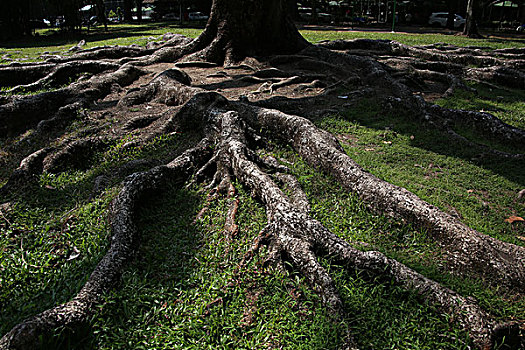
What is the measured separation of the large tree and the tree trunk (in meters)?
0.03

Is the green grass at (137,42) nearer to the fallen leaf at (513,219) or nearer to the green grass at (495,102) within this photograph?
the green grass at (495,102)

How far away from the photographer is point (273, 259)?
345 centimetres

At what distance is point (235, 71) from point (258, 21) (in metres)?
1.65

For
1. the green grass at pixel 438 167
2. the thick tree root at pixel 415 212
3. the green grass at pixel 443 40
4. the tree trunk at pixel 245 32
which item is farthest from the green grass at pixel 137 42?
the thick tree root at pixel 415 212

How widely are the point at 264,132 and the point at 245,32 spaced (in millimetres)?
5554

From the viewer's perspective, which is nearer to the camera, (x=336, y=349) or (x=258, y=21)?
(x=336, y=349)

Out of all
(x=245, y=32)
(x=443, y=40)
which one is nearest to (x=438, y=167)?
(x=245, y=32)

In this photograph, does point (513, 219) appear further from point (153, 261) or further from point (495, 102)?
point (495, 102)

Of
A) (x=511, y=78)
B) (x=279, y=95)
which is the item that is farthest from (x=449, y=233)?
(x=511, y=78)

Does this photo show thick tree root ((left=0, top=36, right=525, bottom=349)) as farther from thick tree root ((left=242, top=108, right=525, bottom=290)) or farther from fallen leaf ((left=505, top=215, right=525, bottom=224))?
fallen leaf ((left=505, top=215, right=525, bottom=224))

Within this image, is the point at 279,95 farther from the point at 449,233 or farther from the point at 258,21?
the point at 449,233

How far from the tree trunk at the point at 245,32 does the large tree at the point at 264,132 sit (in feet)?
0.11

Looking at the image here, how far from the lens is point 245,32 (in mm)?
10328

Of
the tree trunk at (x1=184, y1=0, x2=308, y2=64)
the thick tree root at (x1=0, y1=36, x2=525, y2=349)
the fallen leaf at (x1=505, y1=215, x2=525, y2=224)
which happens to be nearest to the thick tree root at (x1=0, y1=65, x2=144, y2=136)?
the thick tree root at (x1=0, y1=36, x2=525, y2=349)
